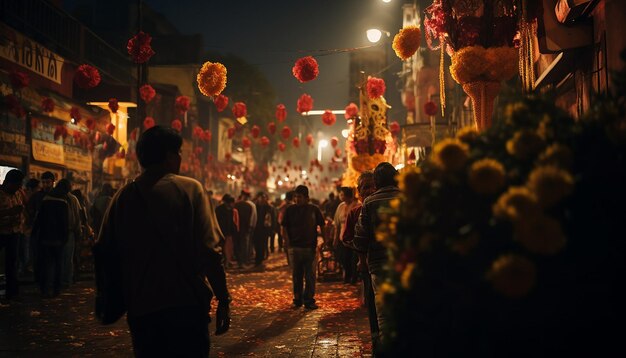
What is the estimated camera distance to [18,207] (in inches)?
439

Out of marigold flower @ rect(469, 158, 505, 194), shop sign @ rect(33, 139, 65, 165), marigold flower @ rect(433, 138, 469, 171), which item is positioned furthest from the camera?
shop sign @ rect(33, 139, 65, 165)

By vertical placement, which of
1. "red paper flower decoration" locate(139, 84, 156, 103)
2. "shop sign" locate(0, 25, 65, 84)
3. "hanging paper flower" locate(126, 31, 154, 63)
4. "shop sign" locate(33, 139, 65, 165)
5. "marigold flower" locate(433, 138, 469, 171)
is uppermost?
"shop sign" locate(0, 25, 65, 84)

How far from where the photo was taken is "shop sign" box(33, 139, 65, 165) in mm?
21656

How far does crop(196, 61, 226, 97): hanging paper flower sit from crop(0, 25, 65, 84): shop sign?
24.2ft

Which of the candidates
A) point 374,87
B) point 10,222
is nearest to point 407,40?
point 10,222

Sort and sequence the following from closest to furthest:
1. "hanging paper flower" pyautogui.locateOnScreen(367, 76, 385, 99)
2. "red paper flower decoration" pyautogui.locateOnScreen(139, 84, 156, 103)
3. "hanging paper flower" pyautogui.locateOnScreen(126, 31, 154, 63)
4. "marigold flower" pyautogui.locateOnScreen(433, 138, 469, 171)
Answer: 1. "marigold flower" pyautogui.locateOnScreen(433, 138, 469, 171)
2. "hanging paper flower" pyautogui.locateOnScreen(126, 31, 154, 63)
3. "red paper flower decoration" pyautogui.locateOnScreen(139, 84, 156, 103)
4. "hanging paper flower" pyautogui.locateOnScreen(367, 76, 385, 99)

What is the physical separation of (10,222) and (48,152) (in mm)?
12368

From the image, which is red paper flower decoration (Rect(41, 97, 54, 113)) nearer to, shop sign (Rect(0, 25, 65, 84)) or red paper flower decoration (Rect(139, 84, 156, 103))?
shop sign (Rect(0, 25, 65, 84))

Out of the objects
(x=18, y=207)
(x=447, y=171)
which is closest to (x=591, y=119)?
(x=447, y=171)

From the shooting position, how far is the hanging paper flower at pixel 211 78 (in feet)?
48.1

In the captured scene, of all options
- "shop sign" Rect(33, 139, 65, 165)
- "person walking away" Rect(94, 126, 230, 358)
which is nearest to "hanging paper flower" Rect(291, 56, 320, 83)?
"shop sign" Rect(33, 139, 65, 165)

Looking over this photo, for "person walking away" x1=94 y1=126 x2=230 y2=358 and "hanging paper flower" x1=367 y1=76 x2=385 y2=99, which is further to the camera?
"hanging paper flower" x1=367 y1=76 x2=385 y2=99

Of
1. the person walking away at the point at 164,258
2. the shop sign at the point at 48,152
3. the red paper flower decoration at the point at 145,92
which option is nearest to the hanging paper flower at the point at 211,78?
the red paper flower decoration at the point at 145,92

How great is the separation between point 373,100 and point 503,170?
1730cm
